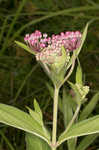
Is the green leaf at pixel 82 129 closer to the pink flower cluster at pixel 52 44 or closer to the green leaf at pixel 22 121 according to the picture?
the green leaf at pixel 22 121

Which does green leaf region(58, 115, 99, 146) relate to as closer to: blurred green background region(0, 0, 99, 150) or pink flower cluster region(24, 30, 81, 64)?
pink flower cluster region(24, 30, 81, 64)

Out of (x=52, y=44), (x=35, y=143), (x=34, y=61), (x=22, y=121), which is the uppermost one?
(x=52, y=44)

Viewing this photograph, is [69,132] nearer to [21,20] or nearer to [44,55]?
[44,55]

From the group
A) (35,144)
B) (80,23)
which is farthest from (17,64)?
(35,144)

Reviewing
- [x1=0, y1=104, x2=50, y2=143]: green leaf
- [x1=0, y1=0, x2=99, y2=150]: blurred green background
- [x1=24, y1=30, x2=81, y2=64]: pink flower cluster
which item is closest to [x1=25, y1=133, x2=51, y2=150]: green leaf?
[x1=0, y1=104, x2=50, y2=143]: green leaf

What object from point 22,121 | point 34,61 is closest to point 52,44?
point 22,121

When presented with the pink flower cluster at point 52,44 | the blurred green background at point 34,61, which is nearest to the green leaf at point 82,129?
the pink flower cluster at point 52,44

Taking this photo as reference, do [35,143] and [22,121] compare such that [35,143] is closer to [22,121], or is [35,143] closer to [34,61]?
[22,121]
